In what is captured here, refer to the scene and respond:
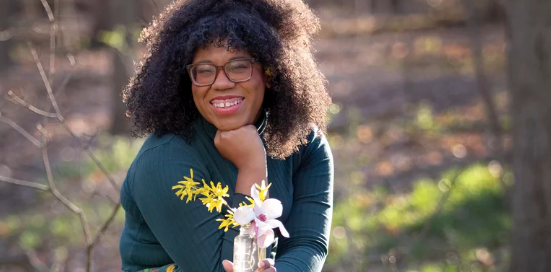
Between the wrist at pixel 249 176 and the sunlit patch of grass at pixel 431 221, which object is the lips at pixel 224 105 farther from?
the sunlit patch of grass at pixel 431 221

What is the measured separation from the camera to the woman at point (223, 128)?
2.21m

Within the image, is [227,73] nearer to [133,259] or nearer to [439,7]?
[133,259]

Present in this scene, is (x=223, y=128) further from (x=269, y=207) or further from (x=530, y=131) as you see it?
(x=530, y=131)

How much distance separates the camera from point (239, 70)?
2.33m

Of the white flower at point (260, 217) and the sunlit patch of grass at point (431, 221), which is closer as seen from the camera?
the white flower at point (260, 217)

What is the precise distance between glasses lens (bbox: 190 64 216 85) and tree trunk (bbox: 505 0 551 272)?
289cm

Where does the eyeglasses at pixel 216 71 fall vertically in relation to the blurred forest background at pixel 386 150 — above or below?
above

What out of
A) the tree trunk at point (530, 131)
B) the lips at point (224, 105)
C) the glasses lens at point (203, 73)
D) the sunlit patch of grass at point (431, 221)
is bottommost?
the sunlit patch of grass at point (431, 221)

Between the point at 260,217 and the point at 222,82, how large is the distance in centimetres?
58

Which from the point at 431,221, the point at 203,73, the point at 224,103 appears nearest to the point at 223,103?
the point at 224,103

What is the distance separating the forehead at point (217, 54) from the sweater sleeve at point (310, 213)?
0.46m

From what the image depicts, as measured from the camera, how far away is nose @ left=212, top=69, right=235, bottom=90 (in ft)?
7.50

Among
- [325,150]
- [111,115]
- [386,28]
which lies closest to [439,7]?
[386,28]

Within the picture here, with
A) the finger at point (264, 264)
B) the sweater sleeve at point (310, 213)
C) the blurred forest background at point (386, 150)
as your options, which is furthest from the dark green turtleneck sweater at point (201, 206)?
the blurred forest background at point (386, 150)
